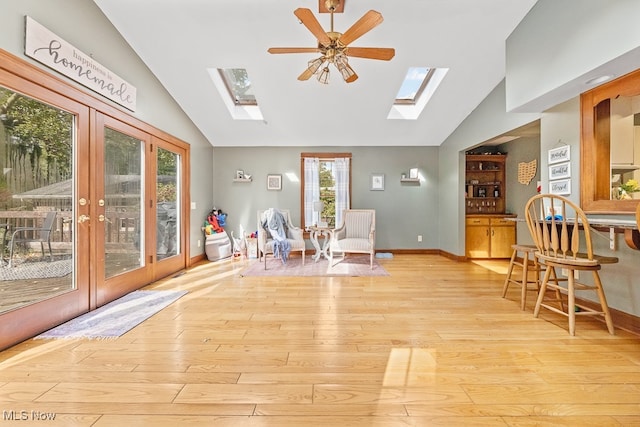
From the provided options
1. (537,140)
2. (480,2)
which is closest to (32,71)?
(480,2)

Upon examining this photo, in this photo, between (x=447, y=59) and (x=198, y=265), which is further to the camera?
(x=198, y=265)

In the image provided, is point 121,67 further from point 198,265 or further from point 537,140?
point 537,140

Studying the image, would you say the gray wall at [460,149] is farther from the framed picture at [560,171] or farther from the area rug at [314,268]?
the area rug at [314,268]

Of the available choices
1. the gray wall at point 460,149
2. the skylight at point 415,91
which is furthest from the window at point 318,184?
the gray wall at point 460,149

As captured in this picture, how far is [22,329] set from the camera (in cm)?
218

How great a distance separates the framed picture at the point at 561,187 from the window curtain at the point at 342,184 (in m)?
3.46

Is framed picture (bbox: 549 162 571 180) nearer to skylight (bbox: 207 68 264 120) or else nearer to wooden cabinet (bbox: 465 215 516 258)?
wooden cabinet (bbox: 465 215 516 258)

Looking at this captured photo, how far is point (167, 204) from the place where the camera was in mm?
4379

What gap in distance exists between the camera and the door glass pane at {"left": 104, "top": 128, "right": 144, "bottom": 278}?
10.3ft

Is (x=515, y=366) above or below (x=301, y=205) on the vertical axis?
below

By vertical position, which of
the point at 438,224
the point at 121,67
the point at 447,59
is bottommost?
the point at 438,224

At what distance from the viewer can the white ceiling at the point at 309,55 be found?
10.00 feet

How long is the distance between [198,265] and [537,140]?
20.8 ft

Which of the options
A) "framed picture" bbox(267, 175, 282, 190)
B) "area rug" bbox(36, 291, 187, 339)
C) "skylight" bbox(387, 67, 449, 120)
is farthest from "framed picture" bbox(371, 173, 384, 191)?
"area rug" bbox(36, 291, 187, 339)
